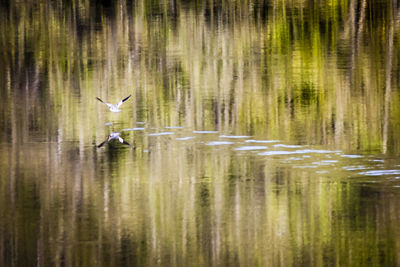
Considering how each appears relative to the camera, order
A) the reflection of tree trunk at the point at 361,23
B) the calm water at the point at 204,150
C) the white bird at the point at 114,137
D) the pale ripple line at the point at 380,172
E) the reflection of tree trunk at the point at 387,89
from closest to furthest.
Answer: the calm water at the point at 204,150 → the pale ripple line at the point at 380,172 → the reflection of tree trunk at the point at 387,89 → the white bird at the point at 114,137 → the reflection of tree trunk at the point at 361,23

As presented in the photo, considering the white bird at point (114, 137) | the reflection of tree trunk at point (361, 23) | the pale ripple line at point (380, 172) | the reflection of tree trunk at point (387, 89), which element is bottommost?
the pale ripple line at point (380, 172)

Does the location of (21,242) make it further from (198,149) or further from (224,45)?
(224,45)

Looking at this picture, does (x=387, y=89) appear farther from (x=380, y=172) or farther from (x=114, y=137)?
(x=380, y=172)

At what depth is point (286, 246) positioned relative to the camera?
8.54 metres

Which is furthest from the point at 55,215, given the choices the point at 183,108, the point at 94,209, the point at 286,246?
the point at 183,108

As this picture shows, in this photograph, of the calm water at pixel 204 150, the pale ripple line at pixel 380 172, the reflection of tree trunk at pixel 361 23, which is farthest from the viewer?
the reflection of tree trunk at pixel 361 23

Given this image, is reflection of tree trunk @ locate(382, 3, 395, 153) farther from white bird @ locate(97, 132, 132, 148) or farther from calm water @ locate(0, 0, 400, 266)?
white bird @ locate(97, 132, 132, 148)

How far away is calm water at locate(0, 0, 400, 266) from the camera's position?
8758 mm

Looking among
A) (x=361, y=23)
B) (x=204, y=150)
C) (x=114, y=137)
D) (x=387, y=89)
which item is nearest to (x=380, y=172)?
(x=204, y=150)

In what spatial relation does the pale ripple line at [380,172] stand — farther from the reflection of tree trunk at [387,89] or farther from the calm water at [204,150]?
the reflection of tree trunk at [387,89]

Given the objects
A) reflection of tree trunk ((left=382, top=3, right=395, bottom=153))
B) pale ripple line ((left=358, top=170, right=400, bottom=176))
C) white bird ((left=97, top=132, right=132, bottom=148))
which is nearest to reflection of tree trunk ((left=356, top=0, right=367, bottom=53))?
reflection of tree trunk ((left=382, top=3, right=395, bottom=153))

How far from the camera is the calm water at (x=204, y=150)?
8758mm

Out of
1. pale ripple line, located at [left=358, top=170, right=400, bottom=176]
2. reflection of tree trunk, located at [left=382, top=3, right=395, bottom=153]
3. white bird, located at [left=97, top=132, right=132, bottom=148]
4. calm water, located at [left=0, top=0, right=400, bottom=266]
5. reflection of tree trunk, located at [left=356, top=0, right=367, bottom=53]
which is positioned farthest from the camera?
reflection of tree trunk, located at [left=356, top=0, right=367, bottom=53]

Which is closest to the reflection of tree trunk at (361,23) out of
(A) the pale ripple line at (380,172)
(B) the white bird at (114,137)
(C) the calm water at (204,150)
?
(C) the calm water at (204,150)
